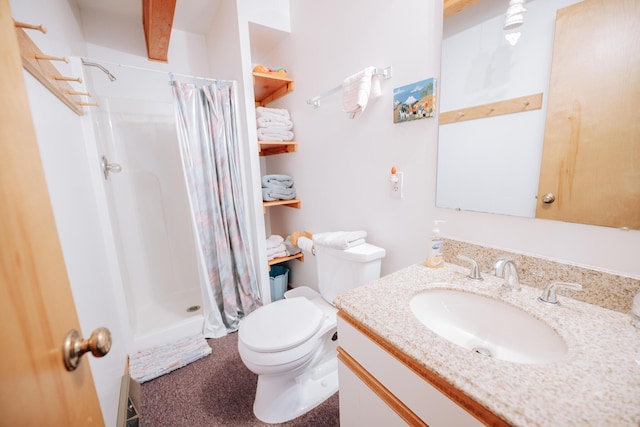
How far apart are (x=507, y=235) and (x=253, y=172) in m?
1.55

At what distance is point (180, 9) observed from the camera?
1849 mm

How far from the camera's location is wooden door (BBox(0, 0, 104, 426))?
32 cm

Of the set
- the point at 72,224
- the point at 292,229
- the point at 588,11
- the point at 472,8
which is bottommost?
the point at 292,229

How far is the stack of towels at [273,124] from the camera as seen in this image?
1.86 metres

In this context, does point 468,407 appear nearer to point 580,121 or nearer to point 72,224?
point 580,121

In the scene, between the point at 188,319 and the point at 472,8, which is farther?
the point at 188,319

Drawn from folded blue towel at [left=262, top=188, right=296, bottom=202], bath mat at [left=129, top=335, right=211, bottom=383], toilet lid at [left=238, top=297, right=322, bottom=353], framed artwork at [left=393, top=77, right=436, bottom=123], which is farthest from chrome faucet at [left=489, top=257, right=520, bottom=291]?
bath mat at [left=129, top=335, right=211, bottom=383]

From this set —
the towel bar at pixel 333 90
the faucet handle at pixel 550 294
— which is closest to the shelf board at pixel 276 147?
the towel bar at pixel 333 90

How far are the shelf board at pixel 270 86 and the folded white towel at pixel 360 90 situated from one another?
0.77 metres

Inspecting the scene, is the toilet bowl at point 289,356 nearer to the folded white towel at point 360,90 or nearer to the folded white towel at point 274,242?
the folded white towel at point 274,242

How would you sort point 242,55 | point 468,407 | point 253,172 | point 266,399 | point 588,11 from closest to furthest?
point 468,407 → point 588,11 → point 266,399 → point 242,55 → point 253,172

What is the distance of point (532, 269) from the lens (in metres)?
0.84

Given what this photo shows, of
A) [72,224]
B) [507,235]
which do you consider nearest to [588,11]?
[507,235]

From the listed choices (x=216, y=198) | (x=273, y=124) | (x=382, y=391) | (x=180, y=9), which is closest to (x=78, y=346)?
(x=382, y=391)
